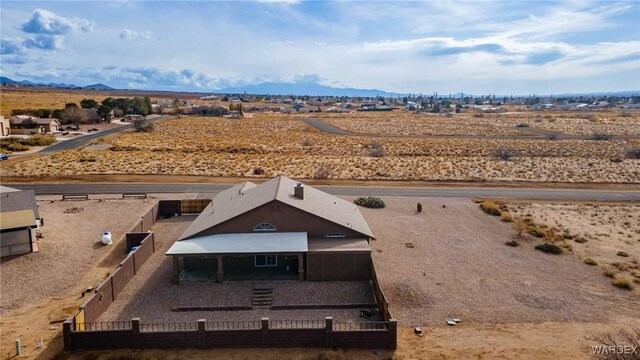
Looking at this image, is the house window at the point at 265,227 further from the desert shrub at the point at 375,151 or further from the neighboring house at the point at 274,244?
the desert shrub at the point at 375,151

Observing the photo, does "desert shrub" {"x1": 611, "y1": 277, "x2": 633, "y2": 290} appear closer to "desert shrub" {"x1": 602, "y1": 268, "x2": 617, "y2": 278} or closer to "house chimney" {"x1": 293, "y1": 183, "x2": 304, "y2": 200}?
"desert shrub" {"x1": 602, "y1": 268, "x2": 617, "y2": 278}

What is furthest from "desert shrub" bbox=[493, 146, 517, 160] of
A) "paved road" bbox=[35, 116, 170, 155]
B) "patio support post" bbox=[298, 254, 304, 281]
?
"paved road" bbox=[35, 116, 170, 155]

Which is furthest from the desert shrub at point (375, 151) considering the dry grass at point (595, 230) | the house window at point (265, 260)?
the house window at point (265, 260)

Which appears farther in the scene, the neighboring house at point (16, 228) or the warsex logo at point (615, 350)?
the neighboring house at point (16, 228)

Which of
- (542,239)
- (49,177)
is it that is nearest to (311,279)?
(542,239)

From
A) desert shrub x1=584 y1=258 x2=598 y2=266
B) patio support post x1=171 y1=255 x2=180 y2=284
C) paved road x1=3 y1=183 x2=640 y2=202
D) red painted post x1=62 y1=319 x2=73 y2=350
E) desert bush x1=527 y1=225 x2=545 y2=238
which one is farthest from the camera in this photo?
paved road x1=3 y1=183 x2=640 y2=202

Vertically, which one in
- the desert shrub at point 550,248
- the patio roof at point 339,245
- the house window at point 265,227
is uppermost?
the house window at point 265,227

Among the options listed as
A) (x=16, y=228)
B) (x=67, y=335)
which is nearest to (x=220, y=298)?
(x=67, y=335)

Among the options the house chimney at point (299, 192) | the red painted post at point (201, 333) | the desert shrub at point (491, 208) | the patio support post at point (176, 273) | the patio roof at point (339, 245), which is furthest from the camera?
the desert shrub at point (491, 208)

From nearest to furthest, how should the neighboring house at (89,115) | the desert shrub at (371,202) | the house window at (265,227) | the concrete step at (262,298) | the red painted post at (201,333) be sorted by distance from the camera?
the red painted post at (201,333) < the concrete step at (262,298) < the house window at (265,227) < the desert shrub at (371,202) < the neighboring house at (89,115)
